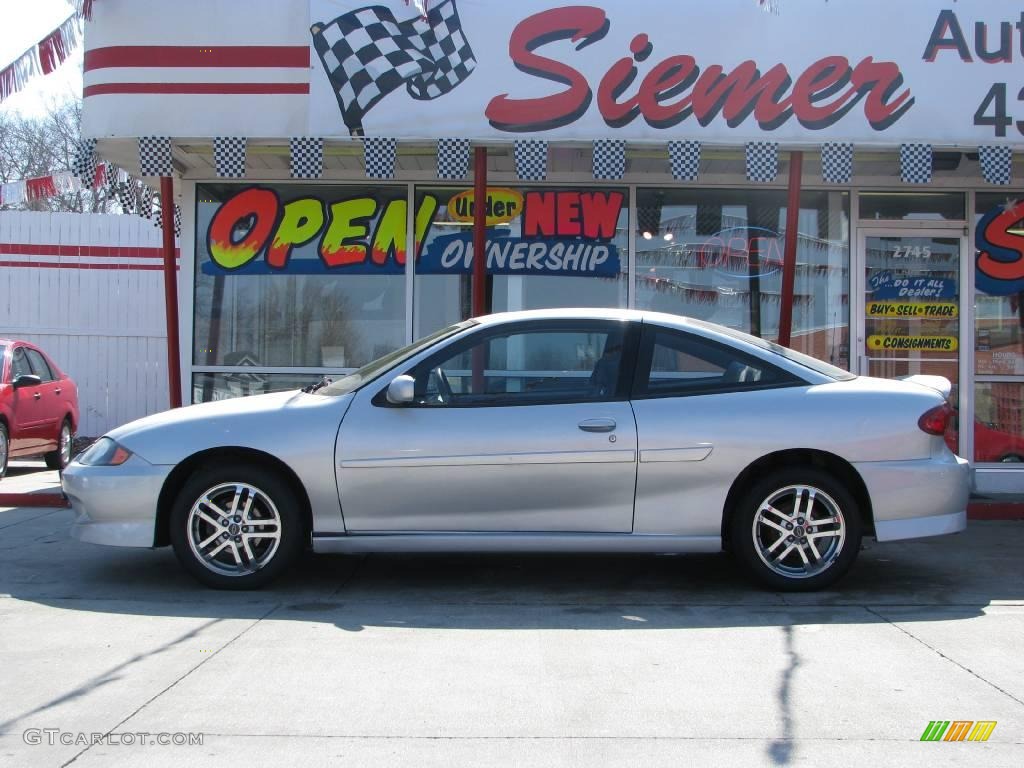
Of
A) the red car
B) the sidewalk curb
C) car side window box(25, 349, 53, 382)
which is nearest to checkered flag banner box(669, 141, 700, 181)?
the sidewalk curb

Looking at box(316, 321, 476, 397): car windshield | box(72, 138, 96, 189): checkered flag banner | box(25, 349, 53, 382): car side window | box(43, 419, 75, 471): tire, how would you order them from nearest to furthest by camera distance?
box(316, 321, 476, 397): car windshield, box(72, 138, 96, 189): checkered flag banner, box(25, 349, 53, 382): car side window, box(43, 419, 75, 471): tire

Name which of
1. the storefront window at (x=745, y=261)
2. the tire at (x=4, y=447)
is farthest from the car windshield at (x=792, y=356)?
the tire at (x=4, y=447)

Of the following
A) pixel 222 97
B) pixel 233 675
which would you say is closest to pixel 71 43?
pixel 222 97

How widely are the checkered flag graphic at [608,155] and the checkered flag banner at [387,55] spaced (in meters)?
1.21

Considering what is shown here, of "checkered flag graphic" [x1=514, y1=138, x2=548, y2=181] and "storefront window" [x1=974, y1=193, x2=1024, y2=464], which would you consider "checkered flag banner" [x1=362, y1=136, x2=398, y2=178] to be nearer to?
"checkered flag graphic" [x1=514, y1=138, x2=548, y2=181]

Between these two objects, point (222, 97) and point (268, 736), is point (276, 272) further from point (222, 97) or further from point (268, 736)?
point (268, 736)

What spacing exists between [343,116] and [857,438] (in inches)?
192

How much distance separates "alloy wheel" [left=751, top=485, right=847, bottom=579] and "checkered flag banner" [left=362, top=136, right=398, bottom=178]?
435 centimetres

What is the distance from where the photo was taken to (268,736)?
3652mm

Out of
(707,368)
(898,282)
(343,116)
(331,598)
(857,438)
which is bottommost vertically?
(331,598)

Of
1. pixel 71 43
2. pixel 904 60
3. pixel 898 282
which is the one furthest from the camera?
pixel 898 282

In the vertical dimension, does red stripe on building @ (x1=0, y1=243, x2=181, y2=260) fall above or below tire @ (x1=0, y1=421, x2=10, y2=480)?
above

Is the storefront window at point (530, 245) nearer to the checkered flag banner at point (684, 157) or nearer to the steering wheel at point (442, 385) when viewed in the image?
the checkered flag banner at point (684, 157)

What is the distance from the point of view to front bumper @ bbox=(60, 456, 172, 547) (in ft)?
18.3
